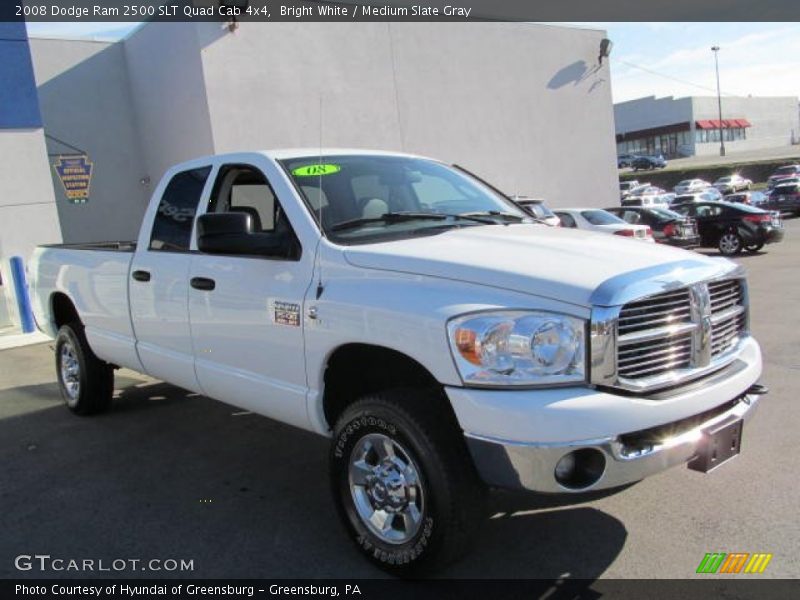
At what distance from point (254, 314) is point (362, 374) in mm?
707

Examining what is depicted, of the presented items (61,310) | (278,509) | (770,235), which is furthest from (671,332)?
(770,235)

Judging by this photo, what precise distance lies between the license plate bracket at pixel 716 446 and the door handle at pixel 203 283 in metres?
2.69

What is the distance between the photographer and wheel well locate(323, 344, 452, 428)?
131 inches

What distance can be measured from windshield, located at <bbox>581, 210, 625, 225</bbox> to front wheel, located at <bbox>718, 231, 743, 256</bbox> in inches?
169

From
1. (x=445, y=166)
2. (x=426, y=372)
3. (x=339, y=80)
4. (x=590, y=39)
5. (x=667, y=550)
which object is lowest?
(x=667, y=550)

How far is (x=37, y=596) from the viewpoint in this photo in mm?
3266

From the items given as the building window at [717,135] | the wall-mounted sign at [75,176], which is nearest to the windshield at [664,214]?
the wall-mounted sign at [75,176]

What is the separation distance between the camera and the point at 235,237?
3.69 metres

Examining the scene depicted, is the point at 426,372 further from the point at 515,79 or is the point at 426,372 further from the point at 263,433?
the point at 515,79

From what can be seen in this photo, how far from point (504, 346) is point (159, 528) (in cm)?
229

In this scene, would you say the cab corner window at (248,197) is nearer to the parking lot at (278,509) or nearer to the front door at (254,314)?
the front door at (254,314)

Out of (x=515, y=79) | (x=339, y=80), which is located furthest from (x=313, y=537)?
(x=515, y=79)

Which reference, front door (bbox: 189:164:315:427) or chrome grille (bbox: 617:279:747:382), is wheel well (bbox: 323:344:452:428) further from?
chrome grille (bbox: 617:279:747:382)

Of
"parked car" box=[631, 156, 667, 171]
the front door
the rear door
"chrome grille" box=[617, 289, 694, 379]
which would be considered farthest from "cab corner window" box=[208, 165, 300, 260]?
"parked car" box=[631, 156, 667, 171]
